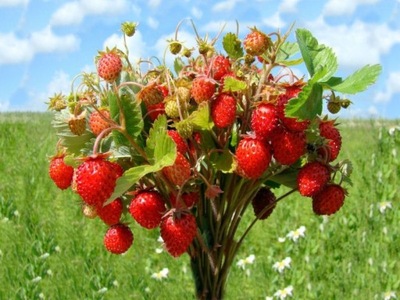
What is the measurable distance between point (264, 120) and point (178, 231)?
30cm

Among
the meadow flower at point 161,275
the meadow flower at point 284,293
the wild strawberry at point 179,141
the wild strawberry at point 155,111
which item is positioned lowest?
the meadow flower at point 284,293

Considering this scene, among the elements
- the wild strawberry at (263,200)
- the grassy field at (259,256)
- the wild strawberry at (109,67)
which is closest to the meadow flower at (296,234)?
the grassy field at (259,256)

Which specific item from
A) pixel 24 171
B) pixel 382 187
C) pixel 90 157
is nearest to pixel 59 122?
pixel 90 157

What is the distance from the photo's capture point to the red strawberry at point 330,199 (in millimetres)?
1556

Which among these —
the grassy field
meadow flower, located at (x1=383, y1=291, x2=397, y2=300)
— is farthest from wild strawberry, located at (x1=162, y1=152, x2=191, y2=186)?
meadow flower, located at (x1=383, y1=291, x2=397, y2=300)

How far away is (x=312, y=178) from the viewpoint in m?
1.49

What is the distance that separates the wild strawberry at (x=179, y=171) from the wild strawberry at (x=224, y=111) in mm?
106

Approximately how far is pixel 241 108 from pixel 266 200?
14.7 inches

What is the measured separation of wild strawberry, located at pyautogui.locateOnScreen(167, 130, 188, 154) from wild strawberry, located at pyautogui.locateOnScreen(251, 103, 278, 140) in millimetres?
163

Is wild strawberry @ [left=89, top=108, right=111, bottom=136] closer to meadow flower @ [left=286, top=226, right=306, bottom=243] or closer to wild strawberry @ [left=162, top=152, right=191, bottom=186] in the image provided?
wild strawberry @ [left=162, top=152, right=191, bottom=186]

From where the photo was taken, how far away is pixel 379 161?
5.02 m

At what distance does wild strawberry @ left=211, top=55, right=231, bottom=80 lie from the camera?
155cm

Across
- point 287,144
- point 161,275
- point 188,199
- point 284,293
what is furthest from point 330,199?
point 161,275

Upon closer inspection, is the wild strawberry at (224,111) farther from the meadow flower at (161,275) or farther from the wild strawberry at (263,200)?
the meadow flower at (161,275)
